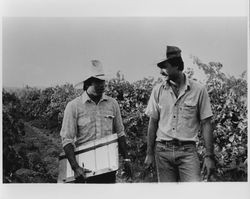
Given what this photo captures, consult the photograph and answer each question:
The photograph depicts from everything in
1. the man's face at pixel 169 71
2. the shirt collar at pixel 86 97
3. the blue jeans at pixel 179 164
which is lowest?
the blue jeans at pixel 179 164

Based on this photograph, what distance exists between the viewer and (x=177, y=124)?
21.4 feet

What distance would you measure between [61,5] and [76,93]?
2.13 feet

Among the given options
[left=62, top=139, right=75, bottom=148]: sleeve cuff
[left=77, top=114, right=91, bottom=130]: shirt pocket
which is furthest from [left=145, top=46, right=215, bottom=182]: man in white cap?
[left=62, top=139, right=75, bottom=148]: sleeve cuff

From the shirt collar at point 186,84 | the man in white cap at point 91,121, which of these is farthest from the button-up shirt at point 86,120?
the shirt collar at point 186,84

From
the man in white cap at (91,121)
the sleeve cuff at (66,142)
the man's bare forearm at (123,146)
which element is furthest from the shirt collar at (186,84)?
the sleeve cuff at (66,142)

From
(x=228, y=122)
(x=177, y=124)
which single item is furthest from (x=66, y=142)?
(x=228, y=122)

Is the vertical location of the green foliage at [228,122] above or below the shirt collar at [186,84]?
below

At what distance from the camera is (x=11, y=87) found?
21.5 ft

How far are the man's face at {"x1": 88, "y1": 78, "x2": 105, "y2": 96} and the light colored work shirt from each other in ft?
1.22

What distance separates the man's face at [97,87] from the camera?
655 cm

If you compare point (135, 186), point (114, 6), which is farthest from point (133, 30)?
point (135, 186)

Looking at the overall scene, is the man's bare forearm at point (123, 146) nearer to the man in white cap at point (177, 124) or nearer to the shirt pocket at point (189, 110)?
the man in white cap at point (177, 124)

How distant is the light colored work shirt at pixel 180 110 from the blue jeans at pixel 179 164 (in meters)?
0.07

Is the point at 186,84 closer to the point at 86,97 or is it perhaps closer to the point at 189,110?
the point at 189,110
